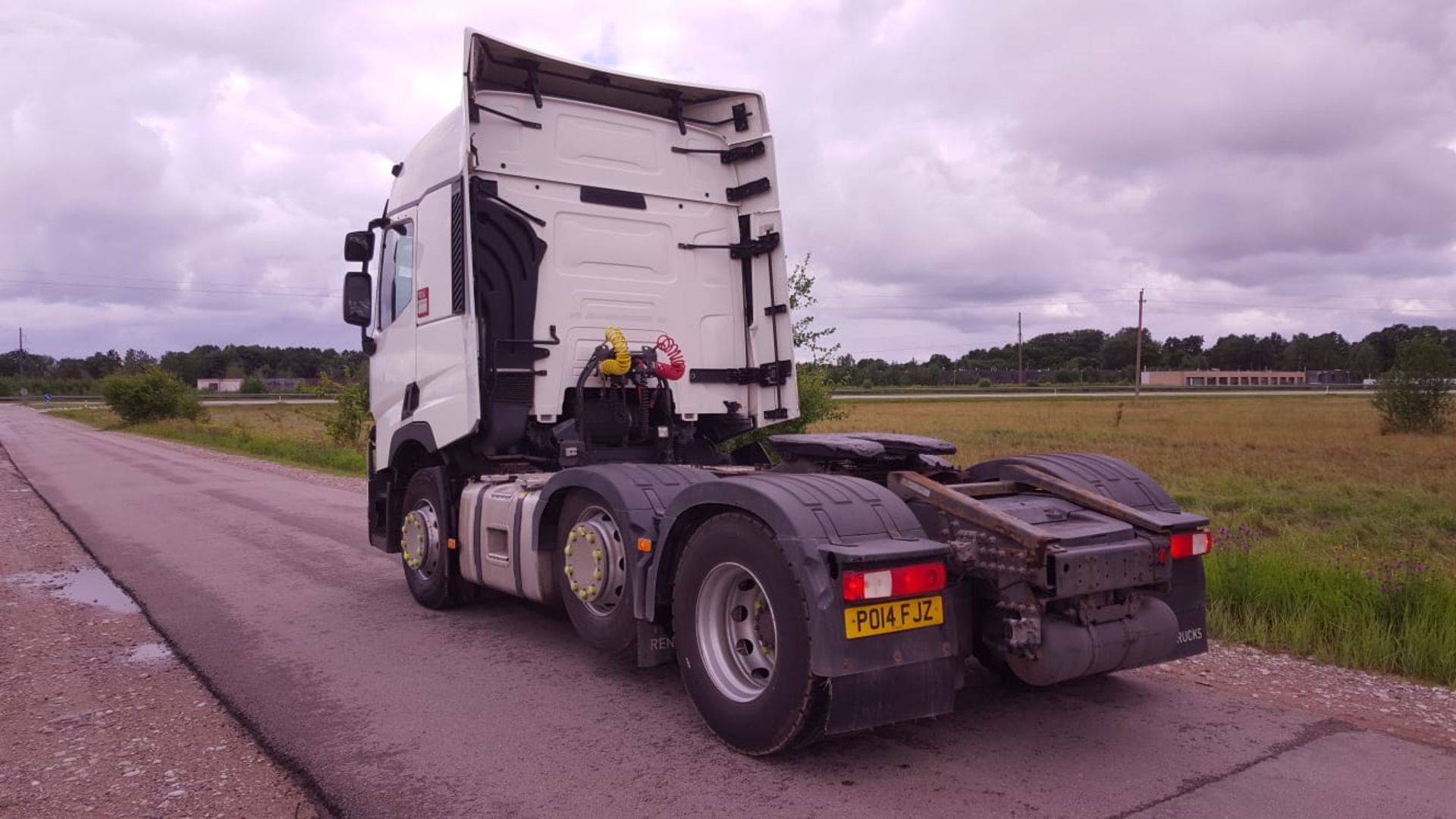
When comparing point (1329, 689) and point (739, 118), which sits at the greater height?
point (739, 118)

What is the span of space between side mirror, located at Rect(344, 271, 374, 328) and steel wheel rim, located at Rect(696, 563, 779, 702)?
461cm

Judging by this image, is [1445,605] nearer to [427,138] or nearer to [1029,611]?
[1029,611]

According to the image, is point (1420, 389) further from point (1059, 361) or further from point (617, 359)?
point (1059, 361)

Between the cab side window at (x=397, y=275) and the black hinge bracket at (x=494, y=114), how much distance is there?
3.59ft

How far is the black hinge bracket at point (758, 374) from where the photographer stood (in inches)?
296

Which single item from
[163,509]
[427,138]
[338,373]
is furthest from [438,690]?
[338,373]

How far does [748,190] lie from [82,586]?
21.2 ft

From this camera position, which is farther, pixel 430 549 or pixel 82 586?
pixel 82 586

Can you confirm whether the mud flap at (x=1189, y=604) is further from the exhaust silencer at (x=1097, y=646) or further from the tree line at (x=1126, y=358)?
the tree line at (x=1126, y=358)

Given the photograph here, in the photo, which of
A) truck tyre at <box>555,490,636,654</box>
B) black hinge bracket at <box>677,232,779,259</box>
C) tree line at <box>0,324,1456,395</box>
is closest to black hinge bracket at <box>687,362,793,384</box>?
black hinge bracket at <box>677,232,779,259</box>

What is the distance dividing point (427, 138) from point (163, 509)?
9308 mm

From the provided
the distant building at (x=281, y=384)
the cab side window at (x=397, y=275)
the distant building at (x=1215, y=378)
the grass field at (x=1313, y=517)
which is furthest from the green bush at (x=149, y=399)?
the distant building at (x=1215, y=378)

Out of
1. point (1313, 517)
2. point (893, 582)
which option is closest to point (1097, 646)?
point (893, 582)

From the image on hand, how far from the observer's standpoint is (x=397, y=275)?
7730 millimetres
